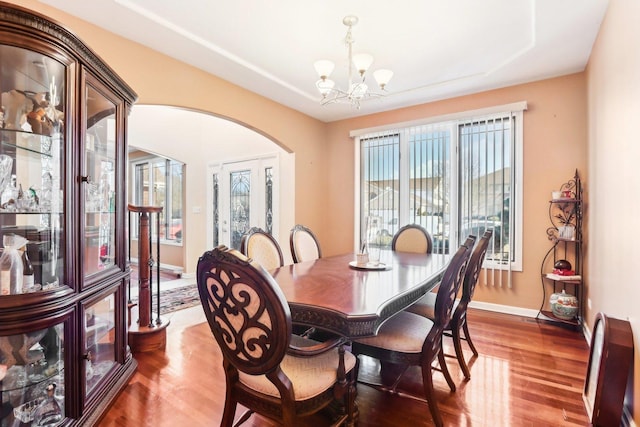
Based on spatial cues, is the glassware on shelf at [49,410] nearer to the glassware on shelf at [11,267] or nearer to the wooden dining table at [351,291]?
the glassware on shelf at [11,267]

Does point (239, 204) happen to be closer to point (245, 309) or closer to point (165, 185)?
point (165, 185)

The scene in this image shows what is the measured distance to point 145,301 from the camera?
2.80 metres

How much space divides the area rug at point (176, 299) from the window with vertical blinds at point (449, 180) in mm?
2570

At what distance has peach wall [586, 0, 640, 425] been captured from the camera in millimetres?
1693

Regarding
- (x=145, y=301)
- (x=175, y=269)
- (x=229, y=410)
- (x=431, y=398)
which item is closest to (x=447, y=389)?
(x=431, y=398)

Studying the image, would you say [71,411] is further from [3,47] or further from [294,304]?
[3,47]

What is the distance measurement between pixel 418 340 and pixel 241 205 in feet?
14.3

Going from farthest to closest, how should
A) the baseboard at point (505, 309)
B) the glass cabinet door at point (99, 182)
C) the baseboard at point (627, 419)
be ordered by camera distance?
the baseboard at point (505, 309), the glass cabinet door at point (99, 182), the baseboard at point (627, 419)

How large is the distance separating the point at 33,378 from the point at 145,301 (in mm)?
1221

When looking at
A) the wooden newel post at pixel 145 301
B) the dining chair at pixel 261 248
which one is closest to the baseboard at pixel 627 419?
the dining chair at pixel 261 248

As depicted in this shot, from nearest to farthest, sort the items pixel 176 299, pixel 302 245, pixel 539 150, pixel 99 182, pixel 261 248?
1. pixel 99 182
2. pixel 261 248
3. pixel 302 245
4. pixel 539 150
5. pixel 176 299

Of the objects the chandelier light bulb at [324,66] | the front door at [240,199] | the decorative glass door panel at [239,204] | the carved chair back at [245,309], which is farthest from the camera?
the decorative glass door panel at [239,204]

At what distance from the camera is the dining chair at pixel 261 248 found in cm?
250

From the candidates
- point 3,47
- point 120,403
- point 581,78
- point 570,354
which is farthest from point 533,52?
point 120,403
